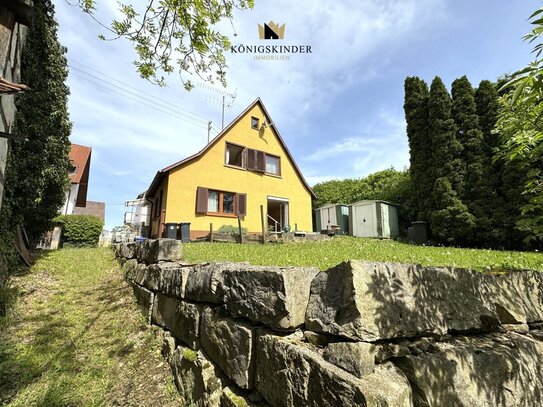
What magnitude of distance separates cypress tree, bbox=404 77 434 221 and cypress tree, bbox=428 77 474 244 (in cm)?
46

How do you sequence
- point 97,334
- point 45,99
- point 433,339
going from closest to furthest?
1. point 433,339
2. point 97,334
3. point 45,99

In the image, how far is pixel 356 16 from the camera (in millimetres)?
5797

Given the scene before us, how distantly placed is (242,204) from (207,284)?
471 inches

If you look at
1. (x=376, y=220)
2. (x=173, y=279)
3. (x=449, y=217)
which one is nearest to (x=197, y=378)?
(x=173, y=279)

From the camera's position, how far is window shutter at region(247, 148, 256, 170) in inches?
605

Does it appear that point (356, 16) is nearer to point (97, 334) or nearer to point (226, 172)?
point (97, 334)

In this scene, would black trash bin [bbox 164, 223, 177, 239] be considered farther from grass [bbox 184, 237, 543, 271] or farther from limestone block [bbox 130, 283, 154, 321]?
limestone block [bbox 130, 283, 154, 321]

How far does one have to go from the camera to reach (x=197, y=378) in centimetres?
253

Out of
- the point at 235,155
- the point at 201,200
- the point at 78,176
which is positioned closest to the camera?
the point at 201,200

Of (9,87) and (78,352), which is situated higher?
(9,87)

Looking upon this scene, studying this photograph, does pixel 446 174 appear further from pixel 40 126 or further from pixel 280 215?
pixel 40 126

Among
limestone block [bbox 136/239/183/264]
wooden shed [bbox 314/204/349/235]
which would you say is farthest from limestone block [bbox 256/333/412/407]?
wooden shed [bbox 314/204/349/235]

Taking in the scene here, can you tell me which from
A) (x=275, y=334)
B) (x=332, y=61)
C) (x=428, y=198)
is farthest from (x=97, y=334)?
(x=428, y=198)

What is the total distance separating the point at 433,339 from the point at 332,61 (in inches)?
331
